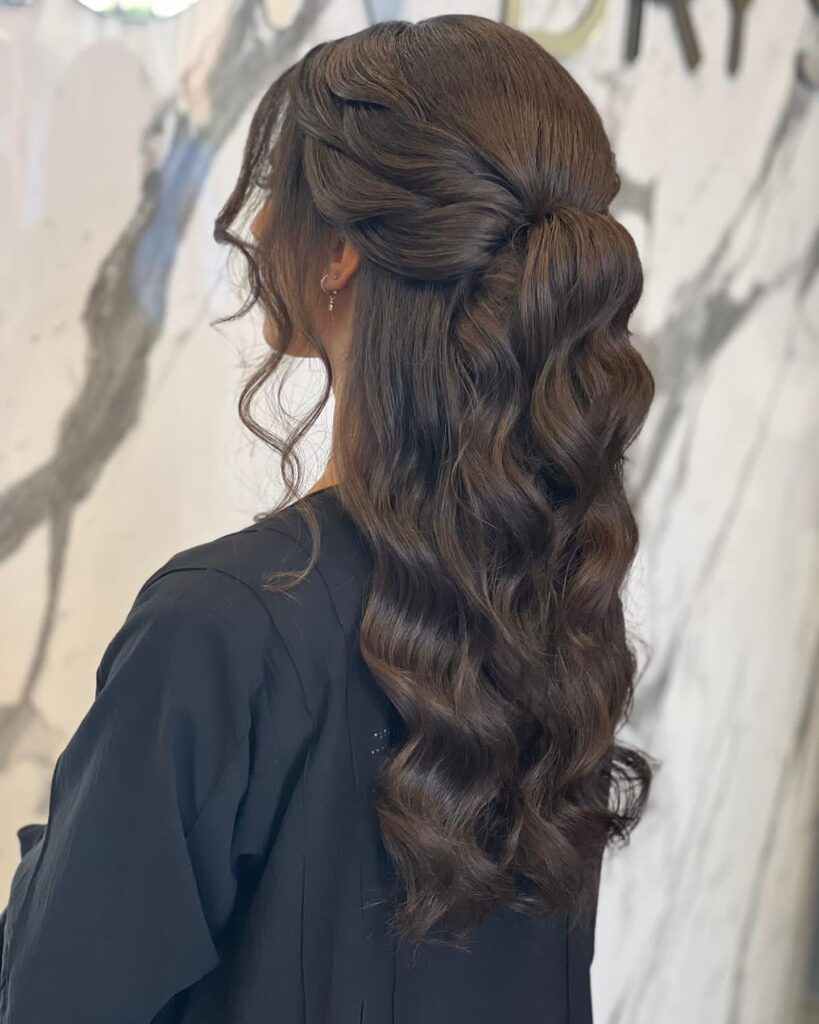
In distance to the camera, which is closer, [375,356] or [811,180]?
[375,356]

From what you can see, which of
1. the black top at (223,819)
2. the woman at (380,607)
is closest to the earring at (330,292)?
the woman at (380,607)

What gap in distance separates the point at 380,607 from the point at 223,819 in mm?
141

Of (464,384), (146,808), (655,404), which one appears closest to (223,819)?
(146,808)

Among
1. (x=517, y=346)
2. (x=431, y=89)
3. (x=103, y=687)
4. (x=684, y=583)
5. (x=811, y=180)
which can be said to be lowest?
(x=103, y=687)

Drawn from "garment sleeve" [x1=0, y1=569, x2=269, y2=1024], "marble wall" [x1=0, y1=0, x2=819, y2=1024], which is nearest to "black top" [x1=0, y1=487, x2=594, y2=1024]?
"garment sleeve" [x1=0, y1=569, x2=269, y2=1024]

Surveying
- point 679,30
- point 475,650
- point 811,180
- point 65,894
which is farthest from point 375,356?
point 811,180

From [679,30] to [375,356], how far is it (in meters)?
0.66

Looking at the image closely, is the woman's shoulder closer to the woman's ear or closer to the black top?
the black top

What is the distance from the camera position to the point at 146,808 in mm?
584

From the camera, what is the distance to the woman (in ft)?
1.95

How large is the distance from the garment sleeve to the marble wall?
1.06ft

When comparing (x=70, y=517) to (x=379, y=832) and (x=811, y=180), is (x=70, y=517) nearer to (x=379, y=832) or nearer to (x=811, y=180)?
(x=379, y=832)

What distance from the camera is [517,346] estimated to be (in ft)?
2.05

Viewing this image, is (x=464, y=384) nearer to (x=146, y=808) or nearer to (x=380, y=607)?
(x=380, y=607)
